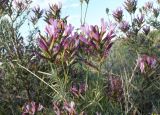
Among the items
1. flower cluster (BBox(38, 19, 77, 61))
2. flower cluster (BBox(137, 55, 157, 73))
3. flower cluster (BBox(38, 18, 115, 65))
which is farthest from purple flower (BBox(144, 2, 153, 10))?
flower cluster (BBox(38, 19, 77, 61))

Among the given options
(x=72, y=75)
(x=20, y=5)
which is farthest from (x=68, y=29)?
(x=20, y=5)

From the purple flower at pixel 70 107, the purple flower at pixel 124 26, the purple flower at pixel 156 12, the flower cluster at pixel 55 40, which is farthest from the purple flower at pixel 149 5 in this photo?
the purple flower at pixel 70 107

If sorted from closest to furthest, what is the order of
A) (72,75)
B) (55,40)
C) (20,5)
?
(55,40) < (72,75) < (20,5)

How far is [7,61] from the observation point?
4738 mm

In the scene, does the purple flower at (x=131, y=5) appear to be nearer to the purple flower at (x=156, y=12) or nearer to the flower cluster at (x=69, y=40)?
the purple flower at (x=156, y=12)

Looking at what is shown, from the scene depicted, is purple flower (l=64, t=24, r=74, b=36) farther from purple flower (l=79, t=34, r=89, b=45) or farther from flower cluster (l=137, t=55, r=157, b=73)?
flower cluster (l=137, t=55, r=157, b=73)

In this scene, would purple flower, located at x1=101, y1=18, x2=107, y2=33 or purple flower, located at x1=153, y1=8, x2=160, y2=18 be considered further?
purple flower, located at x1=153, y1=8, x2=160, y2=18

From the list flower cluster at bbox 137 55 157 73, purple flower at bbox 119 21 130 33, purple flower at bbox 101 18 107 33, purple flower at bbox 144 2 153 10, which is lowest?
flower cluster at bbox 137 55 157 73

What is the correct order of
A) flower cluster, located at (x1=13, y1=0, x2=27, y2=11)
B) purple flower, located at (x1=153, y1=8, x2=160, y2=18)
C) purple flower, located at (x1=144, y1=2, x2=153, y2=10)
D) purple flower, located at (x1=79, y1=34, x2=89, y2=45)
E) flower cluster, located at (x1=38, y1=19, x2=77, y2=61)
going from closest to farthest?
flower cluster, located at (x1=38, y1=19, x2=77, y2=61) → purple flower, located at (x1=79, y1=34, x2=89, y2=45) → flower cluster, located at (x1=13, y1=0, x2=27, y2=11) → purple flower, located at (x1=153, y1=8, x2=160, y2=18) → purple flower, located at (x1=144, y1=2, x2=153, y2=10)

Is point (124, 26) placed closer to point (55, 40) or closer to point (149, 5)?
point (149, 5)

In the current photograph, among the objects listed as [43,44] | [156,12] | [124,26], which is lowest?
[43,44]

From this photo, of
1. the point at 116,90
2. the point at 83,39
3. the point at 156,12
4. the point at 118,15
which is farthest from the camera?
the point at 156,12

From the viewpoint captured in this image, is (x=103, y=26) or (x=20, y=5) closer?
(x=103, y=26)

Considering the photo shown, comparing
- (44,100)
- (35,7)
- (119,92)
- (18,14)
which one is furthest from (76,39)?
(35,7)
